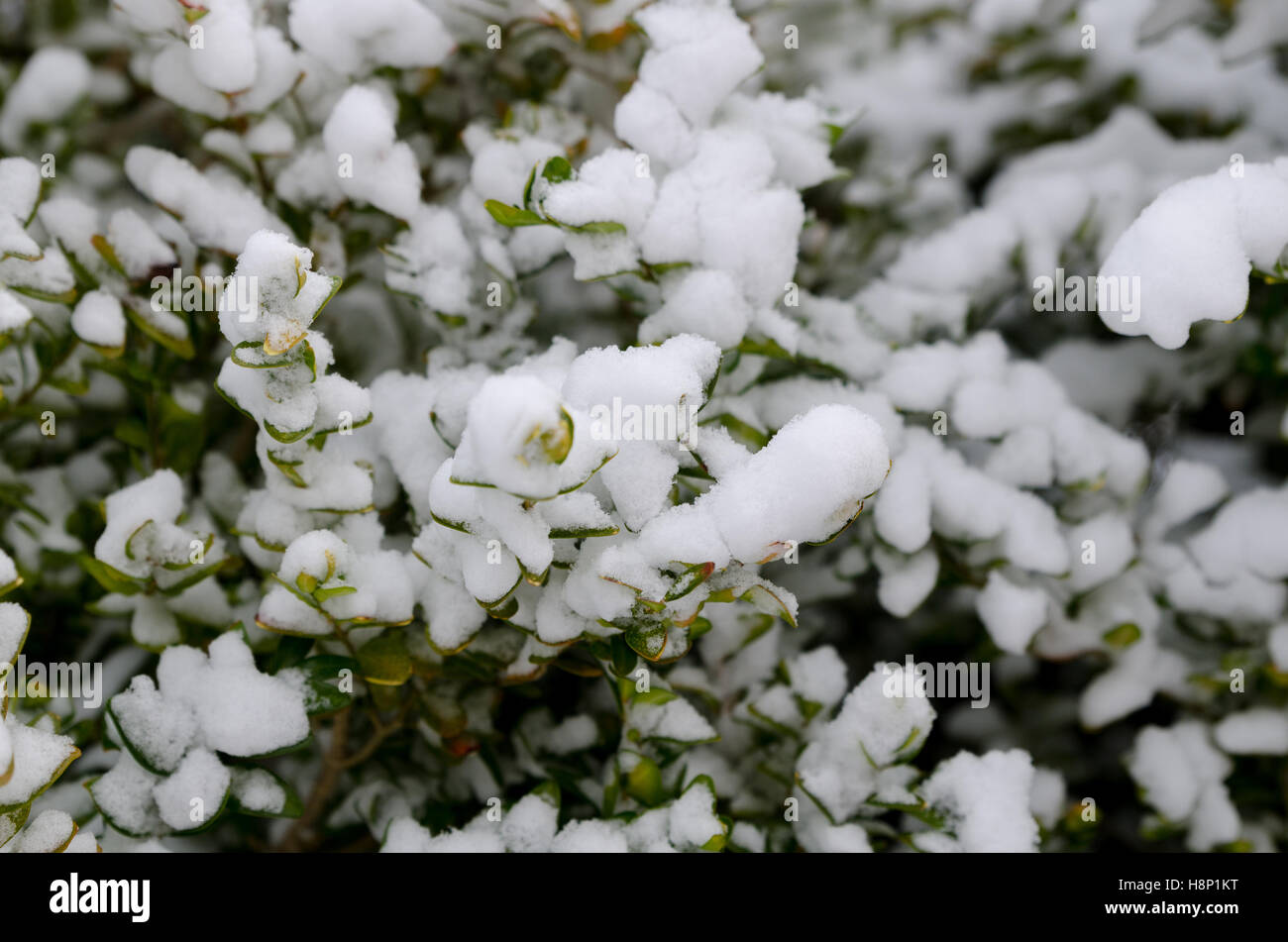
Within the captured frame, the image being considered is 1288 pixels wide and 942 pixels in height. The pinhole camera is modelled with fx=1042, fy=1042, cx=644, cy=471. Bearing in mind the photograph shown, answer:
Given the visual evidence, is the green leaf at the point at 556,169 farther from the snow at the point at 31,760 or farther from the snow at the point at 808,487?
the snow at the point at 31,760

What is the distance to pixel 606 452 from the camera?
61cm

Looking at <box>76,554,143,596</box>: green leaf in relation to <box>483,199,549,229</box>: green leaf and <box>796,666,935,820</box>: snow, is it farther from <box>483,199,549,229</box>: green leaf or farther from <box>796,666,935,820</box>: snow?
<box>796,666,935,820</box>: snow

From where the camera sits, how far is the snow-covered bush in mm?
683

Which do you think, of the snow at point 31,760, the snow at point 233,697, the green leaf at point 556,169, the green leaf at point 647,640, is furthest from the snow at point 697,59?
the snow at point 31,760

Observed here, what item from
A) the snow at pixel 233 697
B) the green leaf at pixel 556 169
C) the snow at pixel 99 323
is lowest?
the snow at pixel 233 697

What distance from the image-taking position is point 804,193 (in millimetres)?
1255

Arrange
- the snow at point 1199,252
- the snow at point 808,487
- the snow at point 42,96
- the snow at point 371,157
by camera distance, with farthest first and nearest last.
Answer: the snow at point 42,96
the snow at point 371,157
the snow at point 1199,252
the snow at point 808,487

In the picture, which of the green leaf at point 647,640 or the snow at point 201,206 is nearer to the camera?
→ the green leaf at point 647,640

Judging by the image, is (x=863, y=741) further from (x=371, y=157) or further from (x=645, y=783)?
(x=371, y=157)

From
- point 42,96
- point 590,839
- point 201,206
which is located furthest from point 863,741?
point 42,96

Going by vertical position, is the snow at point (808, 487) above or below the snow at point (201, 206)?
below

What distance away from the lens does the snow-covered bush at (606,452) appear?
2.24 ft

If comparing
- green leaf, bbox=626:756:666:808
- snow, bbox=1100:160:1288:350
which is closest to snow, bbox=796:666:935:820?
green leaf, bbox=626:756:666:808
